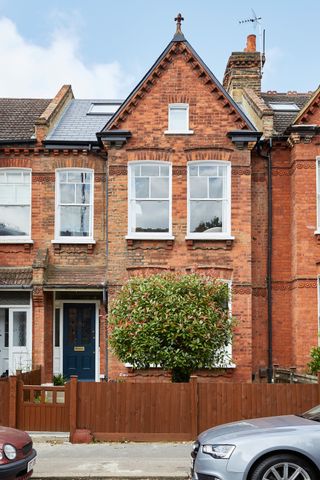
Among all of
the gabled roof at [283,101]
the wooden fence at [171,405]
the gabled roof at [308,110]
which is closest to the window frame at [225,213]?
the gabled roof at [308,110]

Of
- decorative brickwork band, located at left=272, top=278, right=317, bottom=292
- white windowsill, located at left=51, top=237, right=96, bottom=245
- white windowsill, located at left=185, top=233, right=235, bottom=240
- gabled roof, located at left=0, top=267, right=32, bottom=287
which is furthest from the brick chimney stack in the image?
gabled roof, located at left=0, top=267, right=32, bottom=287

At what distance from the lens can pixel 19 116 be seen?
2280 cm

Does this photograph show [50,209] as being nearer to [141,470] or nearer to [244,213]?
[244,213]

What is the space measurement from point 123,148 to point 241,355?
6.54 meters

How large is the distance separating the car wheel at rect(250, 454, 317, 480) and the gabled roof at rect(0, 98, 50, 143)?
13.9 m

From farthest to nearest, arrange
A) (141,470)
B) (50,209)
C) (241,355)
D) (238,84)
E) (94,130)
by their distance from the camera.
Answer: (238,84), (94,130), (50,209), (241,355), (141,470)

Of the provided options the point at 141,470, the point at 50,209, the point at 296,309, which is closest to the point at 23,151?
the point at 50,209

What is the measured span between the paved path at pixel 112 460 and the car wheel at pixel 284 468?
255 cm

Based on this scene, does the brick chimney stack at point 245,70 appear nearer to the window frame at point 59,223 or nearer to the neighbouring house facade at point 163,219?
the neighbouring house facade at point 163,219

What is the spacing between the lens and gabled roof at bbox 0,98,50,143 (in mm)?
21062

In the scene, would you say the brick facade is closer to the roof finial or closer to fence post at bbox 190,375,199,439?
the roof finial

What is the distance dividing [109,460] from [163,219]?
8.90 m

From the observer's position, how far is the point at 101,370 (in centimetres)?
2023

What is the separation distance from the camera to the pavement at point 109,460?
1102 centimetres
